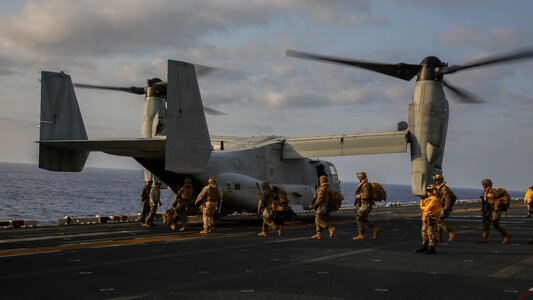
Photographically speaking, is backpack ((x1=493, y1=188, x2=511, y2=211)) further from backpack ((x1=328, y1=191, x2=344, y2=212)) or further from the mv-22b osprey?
the mv-22b osprey

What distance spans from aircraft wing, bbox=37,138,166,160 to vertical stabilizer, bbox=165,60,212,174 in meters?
0.53

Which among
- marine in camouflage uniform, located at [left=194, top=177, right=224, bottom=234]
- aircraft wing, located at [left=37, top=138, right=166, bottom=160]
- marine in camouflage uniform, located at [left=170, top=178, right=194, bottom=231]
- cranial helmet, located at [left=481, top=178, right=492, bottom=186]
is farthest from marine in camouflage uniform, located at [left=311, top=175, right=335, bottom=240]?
aircraft wing, located at [left=37, top=138, right=166, bottom=160]

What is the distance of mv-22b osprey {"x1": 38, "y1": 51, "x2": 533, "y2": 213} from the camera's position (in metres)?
16.8

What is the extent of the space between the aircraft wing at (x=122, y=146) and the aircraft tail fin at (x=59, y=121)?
0.40 metres

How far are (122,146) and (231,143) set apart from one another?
8830 millimetres

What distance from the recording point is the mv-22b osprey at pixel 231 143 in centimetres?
1678

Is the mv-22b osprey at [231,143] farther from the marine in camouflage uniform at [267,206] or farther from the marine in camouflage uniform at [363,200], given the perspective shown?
the marine in camouflage uniform at [363,200]

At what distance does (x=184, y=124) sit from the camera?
1681 cm

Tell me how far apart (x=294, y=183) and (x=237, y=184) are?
486 cm

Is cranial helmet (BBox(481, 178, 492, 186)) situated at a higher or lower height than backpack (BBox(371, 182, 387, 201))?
higher

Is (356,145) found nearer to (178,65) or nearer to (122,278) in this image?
(178,65)

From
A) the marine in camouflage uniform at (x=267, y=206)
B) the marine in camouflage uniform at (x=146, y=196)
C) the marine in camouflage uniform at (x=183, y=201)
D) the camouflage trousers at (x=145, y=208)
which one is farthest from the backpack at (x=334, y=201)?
the camouflage trousers at (x=145, y=208)

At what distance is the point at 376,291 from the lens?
7.82m

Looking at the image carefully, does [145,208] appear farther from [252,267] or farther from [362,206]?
[252,267]
